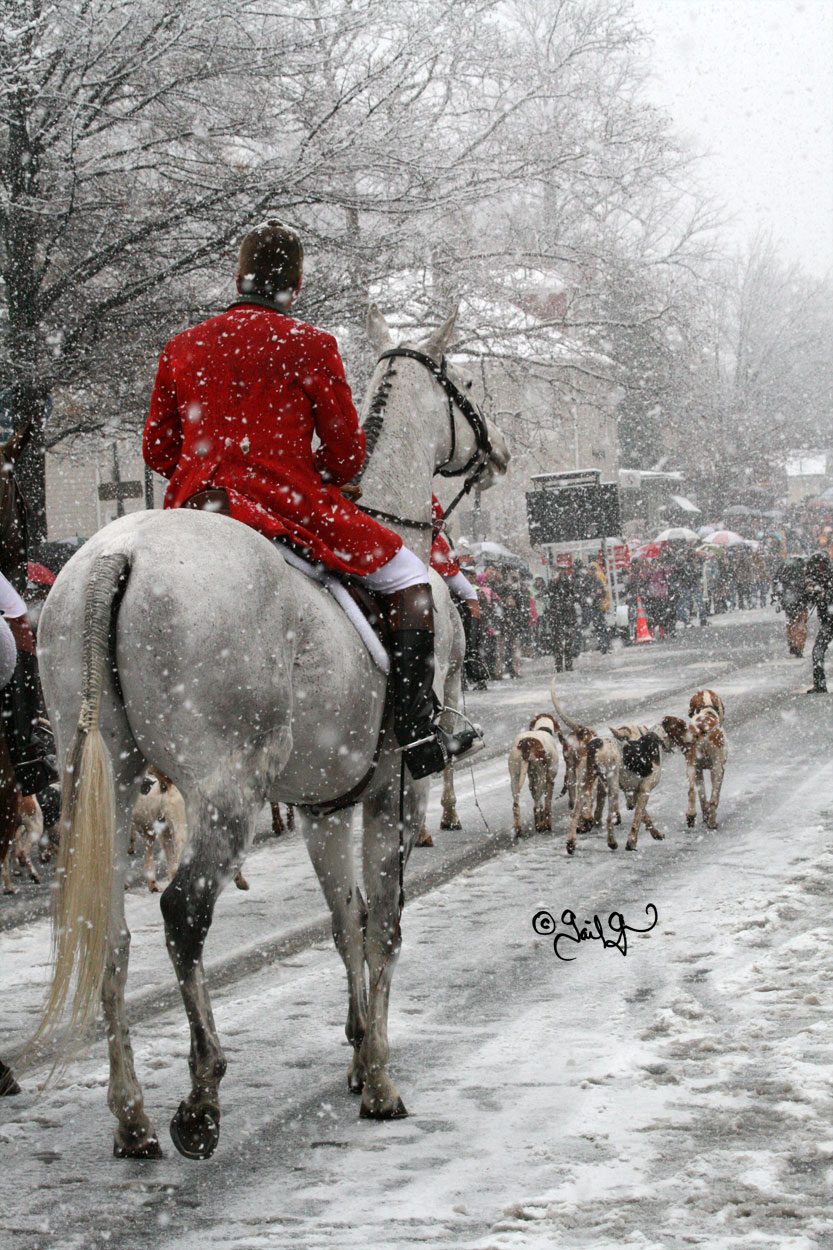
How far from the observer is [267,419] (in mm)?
4625

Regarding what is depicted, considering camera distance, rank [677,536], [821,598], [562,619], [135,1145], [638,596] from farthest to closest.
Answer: [677,536] < [638,596] < [562,619] < [821,598] < [135,1145]

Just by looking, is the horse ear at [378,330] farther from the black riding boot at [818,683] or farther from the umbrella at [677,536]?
the umbrella at [677,536]

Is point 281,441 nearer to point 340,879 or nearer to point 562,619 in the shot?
point 340,879

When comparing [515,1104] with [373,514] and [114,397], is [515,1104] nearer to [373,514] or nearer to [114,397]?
[373,514]

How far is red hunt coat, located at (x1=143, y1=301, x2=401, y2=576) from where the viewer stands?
4574 millimetres

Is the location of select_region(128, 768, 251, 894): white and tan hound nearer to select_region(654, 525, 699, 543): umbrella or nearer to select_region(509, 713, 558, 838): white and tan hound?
select_region(509, 713, 558, 838): white and tan hound

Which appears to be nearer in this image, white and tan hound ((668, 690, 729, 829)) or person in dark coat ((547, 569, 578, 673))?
white and tan hound ((668, 690, 729, 829))

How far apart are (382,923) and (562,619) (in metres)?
21.3

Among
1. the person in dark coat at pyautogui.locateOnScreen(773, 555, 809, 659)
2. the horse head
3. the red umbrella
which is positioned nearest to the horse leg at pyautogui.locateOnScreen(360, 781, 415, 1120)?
the horse head

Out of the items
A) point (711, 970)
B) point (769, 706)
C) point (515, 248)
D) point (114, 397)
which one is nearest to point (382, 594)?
point (711, 970)

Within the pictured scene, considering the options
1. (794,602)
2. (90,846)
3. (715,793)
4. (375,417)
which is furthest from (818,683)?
(90,846)

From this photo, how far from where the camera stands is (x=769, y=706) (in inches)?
690

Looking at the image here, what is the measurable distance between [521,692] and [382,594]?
55.4 ft

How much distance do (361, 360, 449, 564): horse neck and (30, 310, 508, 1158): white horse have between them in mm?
813
